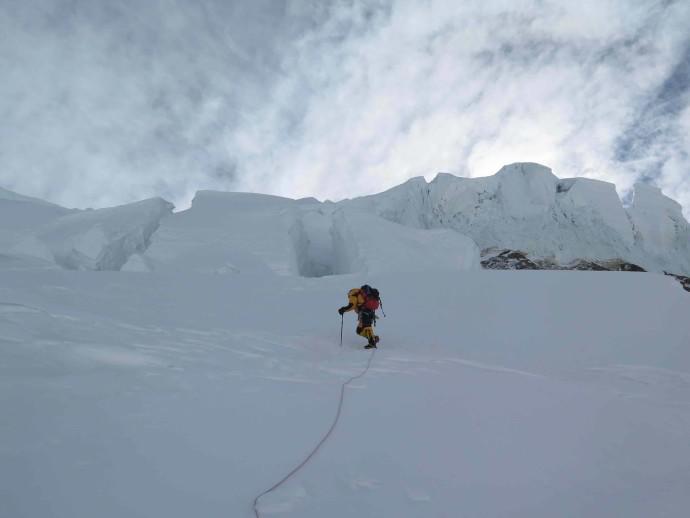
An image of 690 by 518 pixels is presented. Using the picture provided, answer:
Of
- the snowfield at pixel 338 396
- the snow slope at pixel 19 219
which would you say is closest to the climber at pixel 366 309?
the snowfield at pixel 338 396

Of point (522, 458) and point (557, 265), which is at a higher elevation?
point (557, 265)

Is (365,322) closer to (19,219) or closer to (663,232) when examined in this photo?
(19,219)

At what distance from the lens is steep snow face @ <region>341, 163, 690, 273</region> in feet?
121

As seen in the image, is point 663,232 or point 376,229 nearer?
point 376,229

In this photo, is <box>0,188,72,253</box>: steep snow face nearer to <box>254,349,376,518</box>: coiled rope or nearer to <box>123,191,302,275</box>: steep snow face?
<box>123,191,302,275</box>: steep snow face

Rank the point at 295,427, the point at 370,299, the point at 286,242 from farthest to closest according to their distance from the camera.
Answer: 1. the point at 286,242
2. the point at 370,299
3. the point at 295,427

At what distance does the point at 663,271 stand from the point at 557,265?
9698mm

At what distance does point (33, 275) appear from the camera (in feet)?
24.8

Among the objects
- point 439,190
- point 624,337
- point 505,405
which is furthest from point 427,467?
point 439,190

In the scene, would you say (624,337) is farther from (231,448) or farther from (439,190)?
(439,190)

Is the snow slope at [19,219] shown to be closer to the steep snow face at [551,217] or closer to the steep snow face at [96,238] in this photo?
the steep snow face at [96,238]

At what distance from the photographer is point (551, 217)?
38250 mm

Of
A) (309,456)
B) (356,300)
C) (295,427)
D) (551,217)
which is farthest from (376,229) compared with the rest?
(551,217)

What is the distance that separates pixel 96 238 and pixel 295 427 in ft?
56.2
